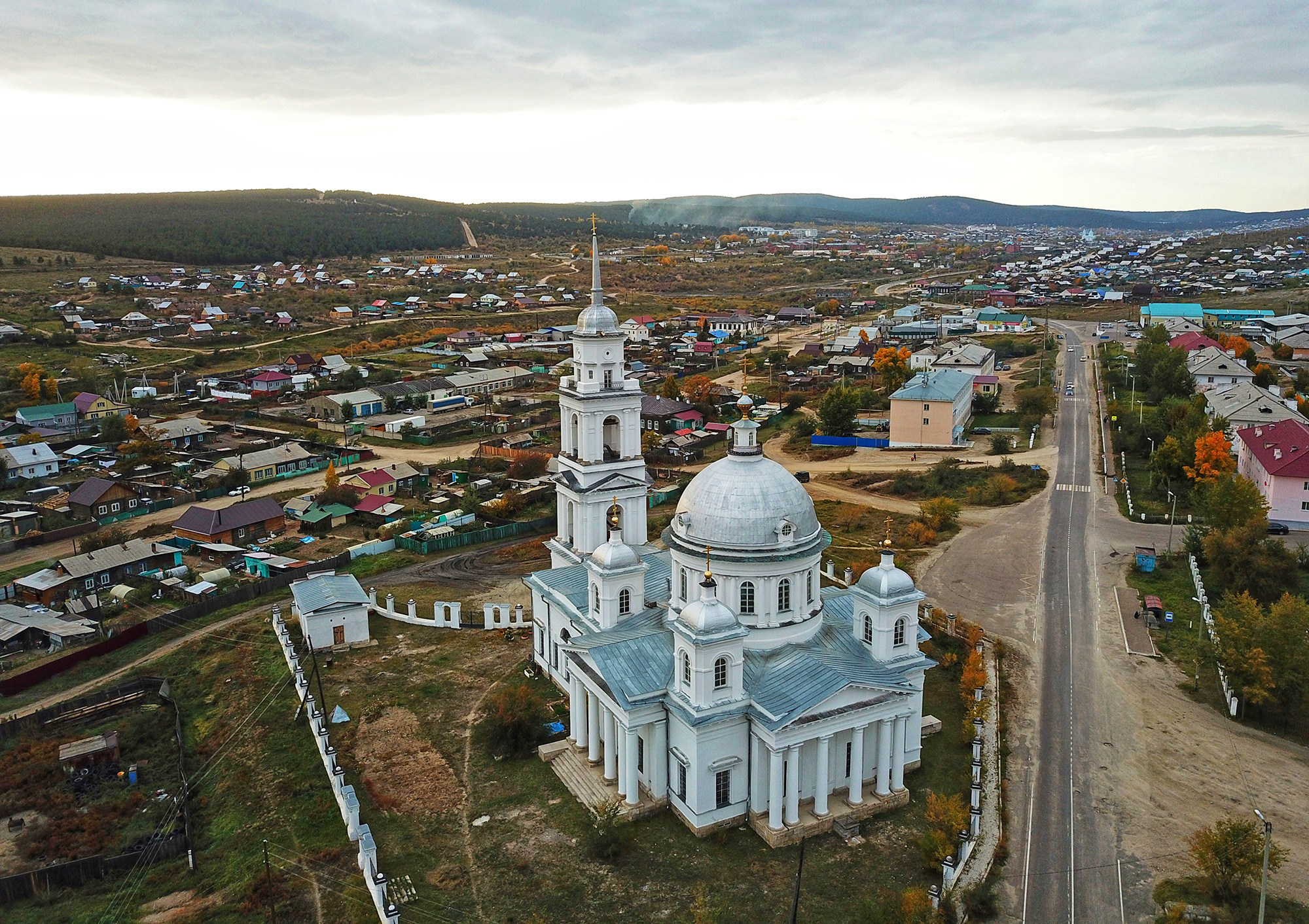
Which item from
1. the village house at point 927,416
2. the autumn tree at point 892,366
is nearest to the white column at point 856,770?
the village house at point 927,416

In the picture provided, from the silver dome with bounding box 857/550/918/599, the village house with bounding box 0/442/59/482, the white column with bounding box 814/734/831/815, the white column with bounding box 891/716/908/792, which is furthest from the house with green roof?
the white column with bounding box 891/716/908/792

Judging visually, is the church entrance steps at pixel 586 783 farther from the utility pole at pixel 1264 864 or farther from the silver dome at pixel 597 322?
the silver dome at pixel 597 322

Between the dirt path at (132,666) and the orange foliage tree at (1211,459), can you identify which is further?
the orange foliage tree at (1211,459)

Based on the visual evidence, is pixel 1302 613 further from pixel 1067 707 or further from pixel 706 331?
pixel 706 331

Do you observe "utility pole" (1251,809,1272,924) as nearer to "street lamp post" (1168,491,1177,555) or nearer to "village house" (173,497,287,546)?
"street lamp post" (1168,491,1177,555)

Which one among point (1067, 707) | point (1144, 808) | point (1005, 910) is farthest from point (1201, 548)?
point (1005, 910)

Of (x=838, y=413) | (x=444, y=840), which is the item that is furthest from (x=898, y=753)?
(x=838, y=413)
